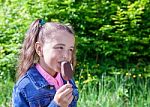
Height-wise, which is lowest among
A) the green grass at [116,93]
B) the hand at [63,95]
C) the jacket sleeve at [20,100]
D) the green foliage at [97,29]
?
the green grass at [116,93]

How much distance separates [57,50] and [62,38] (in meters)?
0.08

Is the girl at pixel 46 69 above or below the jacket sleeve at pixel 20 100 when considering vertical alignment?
above

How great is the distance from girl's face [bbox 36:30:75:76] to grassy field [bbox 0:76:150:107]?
237cm

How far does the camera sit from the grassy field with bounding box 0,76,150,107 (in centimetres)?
547

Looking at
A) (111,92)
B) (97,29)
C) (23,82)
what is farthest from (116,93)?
(23,82)

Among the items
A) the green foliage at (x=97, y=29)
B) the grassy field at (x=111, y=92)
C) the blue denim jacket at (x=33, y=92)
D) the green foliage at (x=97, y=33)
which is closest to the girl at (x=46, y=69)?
the blue denim jacket at (x=33, y=92)

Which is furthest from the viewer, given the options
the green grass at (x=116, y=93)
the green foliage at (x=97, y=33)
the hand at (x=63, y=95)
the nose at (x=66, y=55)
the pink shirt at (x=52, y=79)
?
the green foliage at (x=97, y=33)

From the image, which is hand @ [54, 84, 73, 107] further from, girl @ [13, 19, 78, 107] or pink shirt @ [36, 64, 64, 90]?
pink shirt @ [36, 64, 64, 90]

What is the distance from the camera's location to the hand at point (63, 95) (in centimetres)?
272

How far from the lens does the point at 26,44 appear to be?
3092mm

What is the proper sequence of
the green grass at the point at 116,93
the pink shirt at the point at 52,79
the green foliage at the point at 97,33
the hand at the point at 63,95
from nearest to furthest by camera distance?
the hand at the point at 63,95 → the pink shirt at the point at 52,79 → the green grass at the point at 116,93 → the green foliage at the point at 97,33

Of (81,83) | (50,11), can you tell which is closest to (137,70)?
(81,83)

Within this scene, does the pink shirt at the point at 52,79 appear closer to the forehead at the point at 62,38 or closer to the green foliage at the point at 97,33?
the forehead at the point at 62,38

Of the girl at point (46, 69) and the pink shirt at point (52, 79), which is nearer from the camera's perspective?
the girl at point (46, 69)
